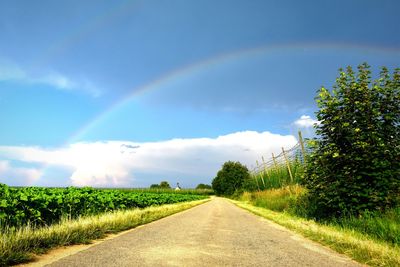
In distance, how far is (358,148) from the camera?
12.4 m

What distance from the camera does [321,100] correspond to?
548 inches

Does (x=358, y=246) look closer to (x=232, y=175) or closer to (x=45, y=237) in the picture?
(x=45, y=237)

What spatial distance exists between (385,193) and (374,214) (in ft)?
2.89

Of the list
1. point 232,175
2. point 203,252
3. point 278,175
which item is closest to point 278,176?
point 278,175

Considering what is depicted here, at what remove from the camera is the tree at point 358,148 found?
11.8 metres

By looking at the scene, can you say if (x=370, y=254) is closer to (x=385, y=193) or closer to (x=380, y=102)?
(x=385, y=193)

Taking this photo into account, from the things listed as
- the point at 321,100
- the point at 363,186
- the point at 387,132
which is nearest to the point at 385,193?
the point at 363,186

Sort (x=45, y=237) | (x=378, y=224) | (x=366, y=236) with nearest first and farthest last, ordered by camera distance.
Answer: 1. (x=45, y=237)
2. (x=366, y=236)
3. (x=378, y=224)

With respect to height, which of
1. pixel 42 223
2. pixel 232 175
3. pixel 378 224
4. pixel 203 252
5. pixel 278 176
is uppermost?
pixel 232 175

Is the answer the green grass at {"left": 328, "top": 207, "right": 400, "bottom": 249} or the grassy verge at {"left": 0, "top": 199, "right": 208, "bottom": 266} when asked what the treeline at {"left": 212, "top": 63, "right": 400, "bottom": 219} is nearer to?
the green grass at {"left": 328, "top": 207, "right": 400, "bottom": 249}

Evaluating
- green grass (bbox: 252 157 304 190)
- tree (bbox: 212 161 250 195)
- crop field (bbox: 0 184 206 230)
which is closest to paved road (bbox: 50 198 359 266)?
crop field (bbox: 0 184 206 230)

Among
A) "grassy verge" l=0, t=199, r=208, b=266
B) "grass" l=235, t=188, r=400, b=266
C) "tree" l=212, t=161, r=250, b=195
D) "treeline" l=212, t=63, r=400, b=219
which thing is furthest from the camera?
"tree" l=212, t=161, r=250, b=195

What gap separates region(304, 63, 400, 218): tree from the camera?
11820 mm

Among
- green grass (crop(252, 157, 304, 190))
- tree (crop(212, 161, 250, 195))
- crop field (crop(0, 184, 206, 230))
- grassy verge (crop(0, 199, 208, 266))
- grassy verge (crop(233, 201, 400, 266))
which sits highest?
tree (crop(212, 161, 250, 195))
